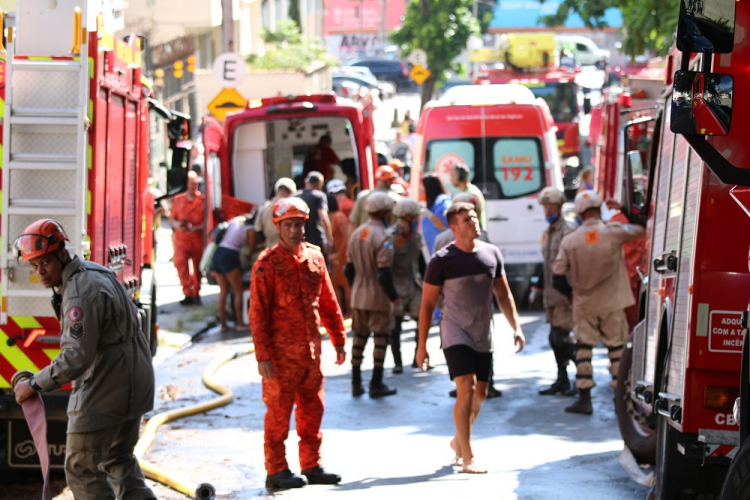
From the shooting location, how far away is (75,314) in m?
6.16

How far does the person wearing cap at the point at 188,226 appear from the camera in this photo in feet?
55.9

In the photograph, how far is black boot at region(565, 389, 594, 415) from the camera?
34.2 feet

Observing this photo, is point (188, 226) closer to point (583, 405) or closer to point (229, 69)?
point (229, 69)

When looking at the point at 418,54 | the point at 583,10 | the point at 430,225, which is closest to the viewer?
the point at 430,225

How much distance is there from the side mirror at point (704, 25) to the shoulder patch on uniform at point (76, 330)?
3.03 m

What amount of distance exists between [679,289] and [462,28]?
35.4 metres

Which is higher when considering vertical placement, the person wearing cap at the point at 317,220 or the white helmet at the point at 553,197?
the white helmet at the point at 553,197

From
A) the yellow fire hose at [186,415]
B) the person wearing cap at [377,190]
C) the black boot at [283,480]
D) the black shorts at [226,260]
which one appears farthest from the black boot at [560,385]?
the black shorts at [226,260]

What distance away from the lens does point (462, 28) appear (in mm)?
41250

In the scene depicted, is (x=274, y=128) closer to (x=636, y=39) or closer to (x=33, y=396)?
(x=636, y=39)

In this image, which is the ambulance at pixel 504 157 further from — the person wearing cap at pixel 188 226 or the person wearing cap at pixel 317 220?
the person wearing cap at pixel 188 226

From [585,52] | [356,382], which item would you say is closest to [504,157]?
[356,382]

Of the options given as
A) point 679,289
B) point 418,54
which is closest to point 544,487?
point 679,289

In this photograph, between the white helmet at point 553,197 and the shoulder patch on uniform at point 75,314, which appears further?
the white helmet at point 553,197
